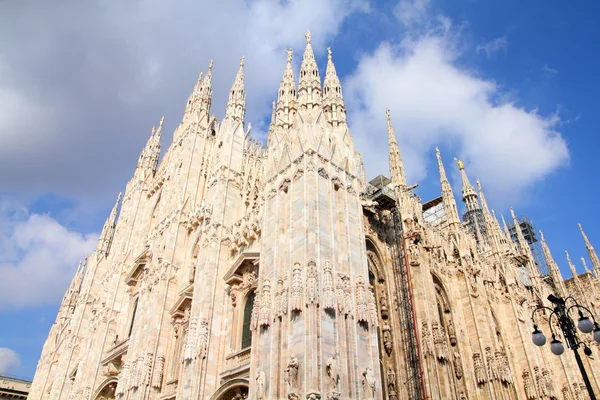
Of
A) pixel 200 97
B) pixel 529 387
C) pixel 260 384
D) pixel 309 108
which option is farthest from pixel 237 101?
pixel 529 387

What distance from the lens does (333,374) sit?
13008 mm

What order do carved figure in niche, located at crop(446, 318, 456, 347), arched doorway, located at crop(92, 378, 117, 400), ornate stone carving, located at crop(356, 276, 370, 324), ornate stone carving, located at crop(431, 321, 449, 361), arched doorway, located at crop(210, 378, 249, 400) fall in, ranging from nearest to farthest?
1. ornate stone carving, located at crop(356, 276, 370, 324)
2. arched doorway, located at crop(210, 378, 249, 400)
3. ornate stone carving, located at crop(431, 321, 449, 361)
4. carved figure in niche, located at crop(446, 318, 456, 347)
5. arched doorway, located at crop(92, 378, 117, 400)

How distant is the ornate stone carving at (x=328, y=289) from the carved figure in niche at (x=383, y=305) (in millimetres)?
6765

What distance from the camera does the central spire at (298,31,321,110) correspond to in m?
20.2

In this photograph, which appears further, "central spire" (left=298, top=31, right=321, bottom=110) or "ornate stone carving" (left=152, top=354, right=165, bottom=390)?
"ornate stone carving" (left=152, top=354, right=165, bottom=390)

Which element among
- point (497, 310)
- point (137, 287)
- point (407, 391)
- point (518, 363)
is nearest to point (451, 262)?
point (497, 310)

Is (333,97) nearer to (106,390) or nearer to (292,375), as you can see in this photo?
(292,375)

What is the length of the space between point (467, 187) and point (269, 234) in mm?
31348

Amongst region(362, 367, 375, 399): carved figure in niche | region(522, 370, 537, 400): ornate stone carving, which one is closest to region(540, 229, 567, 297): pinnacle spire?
region(522, 370, 537, 400): ornate stone carving

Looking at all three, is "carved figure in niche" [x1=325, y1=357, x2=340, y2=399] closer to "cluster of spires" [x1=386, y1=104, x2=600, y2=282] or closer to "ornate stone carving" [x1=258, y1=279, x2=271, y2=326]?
"ornate stone carving" [x1=258, y1=279, x2=271, y2=326]

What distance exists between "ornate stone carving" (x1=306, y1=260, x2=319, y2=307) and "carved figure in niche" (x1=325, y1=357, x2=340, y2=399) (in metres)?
1.71

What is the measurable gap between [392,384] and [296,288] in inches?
285

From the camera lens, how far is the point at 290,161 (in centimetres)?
1798

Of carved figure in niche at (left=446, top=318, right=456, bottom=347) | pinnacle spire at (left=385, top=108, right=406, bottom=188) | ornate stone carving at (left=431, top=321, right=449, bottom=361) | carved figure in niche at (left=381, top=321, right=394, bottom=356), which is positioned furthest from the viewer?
pinnacle spire at (left=385, top=108, right=406, bottom=188)
